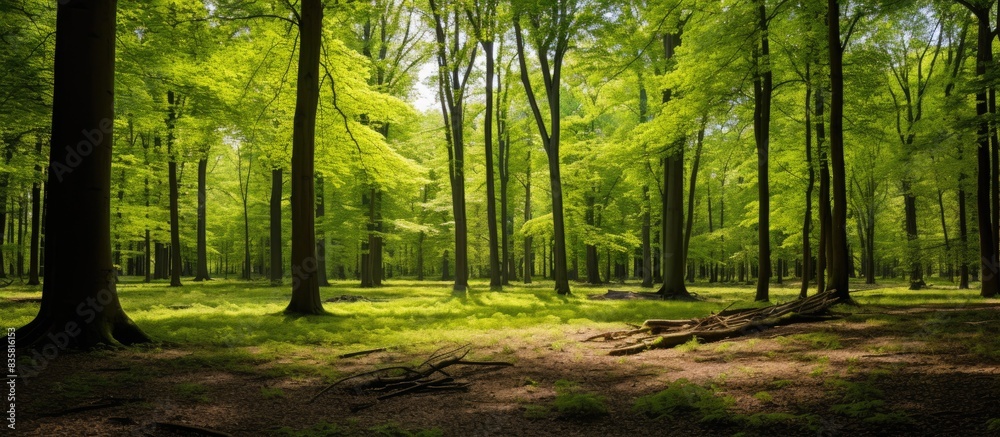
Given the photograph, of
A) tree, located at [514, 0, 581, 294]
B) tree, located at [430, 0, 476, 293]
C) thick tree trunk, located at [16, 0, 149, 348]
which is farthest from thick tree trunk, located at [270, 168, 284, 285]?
thick tree trunk, located at [16, 0, 149, 348]

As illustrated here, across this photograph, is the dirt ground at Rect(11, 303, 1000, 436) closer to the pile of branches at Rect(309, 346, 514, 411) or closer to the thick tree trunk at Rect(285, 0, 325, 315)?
the pile of branches at Rect(309, 346, 514, 411)

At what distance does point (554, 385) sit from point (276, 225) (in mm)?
20945

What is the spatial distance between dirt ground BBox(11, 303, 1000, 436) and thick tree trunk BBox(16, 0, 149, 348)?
702mm

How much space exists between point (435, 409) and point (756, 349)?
4.73 meters

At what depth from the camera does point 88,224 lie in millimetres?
6840

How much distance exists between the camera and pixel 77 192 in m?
6.78

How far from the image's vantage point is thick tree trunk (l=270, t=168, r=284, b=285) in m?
23.9

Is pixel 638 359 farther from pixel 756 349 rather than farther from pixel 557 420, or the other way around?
pixel 557 420

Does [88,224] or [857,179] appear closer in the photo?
[88,224]

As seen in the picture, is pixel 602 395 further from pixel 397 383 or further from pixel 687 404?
pixel 397 383

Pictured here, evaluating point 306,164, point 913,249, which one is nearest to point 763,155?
point 913,249

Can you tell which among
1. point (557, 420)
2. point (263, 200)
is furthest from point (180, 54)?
point (263, 200)

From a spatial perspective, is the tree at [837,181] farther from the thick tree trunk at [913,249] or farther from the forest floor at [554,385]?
the thick tree trunk at [913,249]

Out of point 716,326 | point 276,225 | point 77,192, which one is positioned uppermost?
point 276,225
